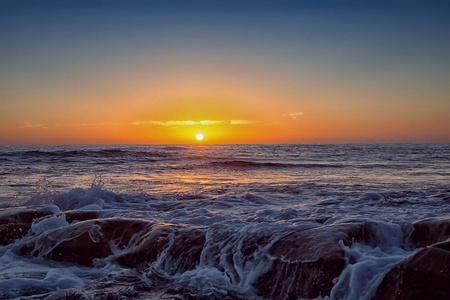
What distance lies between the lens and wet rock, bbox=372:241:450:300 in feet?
8.41

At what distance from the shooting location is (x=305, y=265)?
3.35 metres

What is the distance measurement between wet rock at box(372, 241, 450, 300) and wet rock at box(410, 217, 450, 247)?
127cm

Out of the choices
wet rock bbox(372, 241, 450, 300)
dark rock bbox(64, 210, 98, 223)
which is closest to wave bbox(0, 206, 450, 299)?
wet rock bbox(372, 241, 450, 300)

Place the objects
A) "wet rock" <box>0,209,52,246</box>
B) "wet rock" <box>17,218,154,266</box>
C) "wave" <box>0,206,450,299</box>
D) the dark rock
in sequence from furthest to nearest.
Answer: the dark rock → "wet rock" <box>0,209,52,246</box> → "wet rock" <box>17,218,154,266</box> → "wave" <box>0,206,450,299</box>

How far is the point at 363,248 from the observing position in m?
3.72

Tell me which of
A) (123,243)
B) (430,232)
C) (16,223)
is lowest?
(123,243)

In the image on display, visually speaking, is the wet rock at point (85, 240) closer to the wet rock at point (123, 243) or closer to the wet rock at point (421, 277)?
the wet rock at point (123, 243)

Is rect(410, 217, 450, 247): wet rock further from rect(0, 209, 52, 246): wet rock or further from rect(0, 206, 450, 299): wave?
rect(0, 209, 52, 246): wet rock

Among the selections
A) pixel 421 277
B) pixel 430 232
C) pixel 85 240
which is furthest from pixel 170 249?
pixel 430 232

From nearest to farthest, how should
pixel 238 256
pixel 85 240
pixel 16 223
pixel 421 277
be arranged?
pixel 421 277
pixel 238 256
pixel 85 240
pixel 16 223

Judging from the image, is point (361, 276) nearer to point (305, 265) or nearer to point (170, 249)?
point (305, 265)

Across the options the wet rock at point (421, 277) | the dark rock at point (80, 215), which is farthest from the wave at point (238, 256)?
the dark rock at point (80, 215)

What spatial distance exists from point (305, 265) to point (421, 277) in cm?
104

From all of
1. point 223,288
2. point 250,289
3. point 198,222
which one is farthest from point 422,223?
point 198,222
